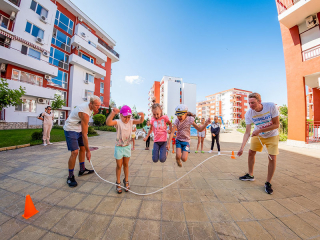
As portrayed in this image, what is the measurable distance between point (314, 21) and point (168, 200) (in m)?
15.3

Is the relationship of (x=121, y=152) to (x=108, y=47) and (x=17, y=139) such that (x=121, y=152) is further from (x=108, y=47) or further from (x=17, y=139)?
(x=108, y=47)

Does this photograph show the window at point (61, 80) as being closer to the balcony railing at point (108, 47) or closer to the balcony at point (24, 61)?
the balcony at point (24, 61)

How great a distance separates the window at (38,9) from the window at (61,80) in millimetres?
7705

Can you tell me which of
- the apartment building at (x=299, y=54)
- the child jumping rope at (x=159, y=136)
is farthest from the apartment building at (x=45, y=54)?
the apartment building at (x=299, y=54)

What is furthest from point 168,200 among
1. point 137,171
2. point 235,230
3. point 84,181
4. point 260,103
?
point 260,103

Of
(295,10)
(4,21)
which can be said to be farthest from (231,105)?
(4,21)

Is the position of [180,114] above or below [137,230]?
above

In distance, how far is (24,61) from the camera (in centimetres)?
1552

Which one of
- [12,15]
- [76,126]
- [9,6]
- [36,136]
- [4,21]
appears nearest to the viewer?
[76,126]

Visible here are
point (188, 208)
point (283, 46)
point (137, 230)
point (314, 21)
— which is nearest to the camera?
point (137, 230)

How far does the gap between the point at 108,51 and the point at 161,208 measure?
35.7 metres

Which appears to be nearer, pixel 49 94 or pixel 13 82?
pixel 13 82

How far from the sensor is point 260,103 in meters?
3.33

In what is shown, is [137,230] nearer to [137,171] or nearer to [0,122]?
[137,171]
